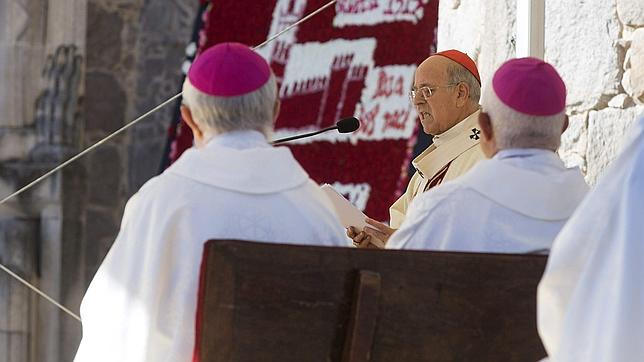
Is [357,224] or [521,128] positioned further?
[357,224]

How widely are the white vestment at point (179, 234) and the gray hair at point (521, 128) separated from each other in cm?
46

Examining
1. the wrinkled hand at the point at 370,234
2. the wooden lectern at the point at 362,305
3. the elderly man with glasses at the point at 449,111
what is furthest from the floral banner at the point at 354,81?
the wooden lectern at the point at 362,305

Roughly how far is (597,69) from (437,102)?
512 mm

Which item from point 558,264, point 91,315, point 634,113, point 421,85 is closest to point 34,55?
point 421,85

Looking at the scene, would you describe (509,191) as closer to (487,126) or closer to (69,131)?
(487,126)

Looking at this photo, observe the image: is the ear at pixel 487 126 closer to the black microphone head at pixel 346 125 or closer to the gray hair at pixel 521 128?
the gray hair at pixel 521 128

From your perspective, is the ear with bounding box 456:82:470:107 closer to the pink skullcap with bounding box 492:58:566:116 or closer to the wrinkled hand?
the wrinkled hand

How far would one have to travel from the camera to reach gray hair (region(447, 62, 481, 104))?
4812mm

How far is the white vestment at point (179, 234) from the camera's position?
3115 mm

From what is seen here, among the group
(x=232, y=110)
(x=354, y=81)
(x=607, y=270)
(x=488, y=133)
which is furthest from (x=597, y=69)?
(x=354, y=81)

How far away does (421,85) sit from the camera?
4.83 metres

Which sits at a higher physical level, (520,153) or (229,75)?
(229,75)

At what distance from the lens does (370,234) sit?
434 centimetres

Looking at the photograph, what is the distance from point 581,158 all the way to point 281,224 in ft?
5.88
